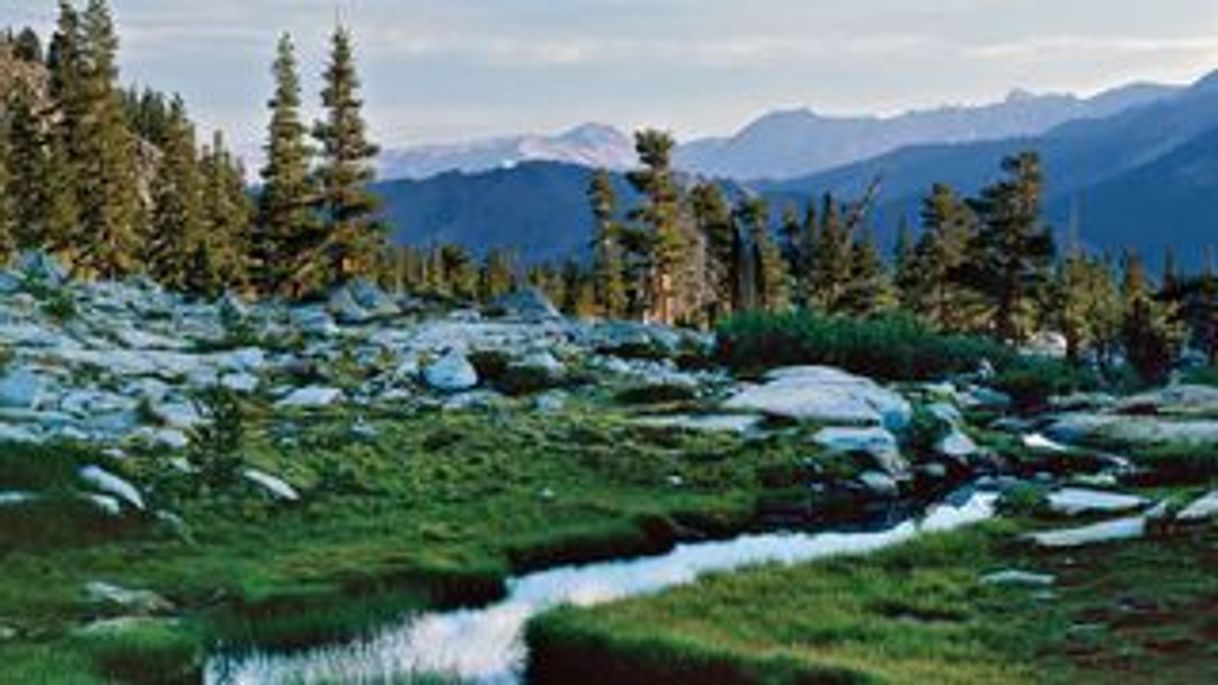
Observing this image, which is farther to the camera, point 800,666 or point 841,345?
point 841,345

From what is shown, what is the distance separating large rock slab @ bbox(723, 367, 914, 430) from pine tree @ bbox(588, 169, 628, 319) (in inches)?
2550

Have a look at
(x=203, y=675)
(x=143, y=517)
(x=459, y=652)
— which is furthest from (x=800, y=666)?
(x=143, y=517)

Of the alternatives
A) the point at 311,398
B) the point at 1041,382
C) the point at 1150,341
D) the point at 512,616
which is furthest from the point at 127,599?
the point at 1150,341

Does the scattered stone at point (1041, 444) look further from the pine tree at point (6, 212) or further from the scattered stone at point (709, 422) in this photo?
the pine tree at point (6, 212)

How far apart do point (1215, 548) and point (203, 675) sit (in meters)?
15.6

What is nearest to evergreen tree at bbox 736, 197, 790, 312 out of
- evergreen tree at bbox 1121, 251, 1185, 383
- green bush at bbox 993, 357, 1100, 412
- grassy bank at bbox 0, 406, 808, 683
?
evergreen tree at bbox 1121, 251, 1185, 383

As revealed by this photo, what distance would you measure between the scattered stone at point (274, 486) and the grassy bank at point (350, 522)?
0.25 meters

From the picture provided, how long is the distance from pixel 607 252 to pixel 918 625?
118126 millimetres

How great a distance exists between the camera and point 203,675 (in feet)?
74.2

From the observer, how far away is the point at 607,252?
14000 cm

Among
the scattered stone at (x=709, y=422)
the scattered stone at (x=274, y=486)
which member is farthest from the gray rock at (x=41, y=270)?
the scattered stone at (x=274, y=486)

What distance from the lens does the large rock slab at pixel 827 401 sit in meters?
49.8

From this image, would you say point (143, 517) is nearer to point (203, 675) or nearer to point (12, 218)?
point (203, 675)

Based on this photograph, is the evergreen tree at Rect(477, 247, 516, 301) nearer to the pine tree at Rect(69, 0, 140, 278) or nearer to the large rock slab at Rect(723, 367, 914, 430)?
the pine tree at Rect(69, 0, 140, 278)
